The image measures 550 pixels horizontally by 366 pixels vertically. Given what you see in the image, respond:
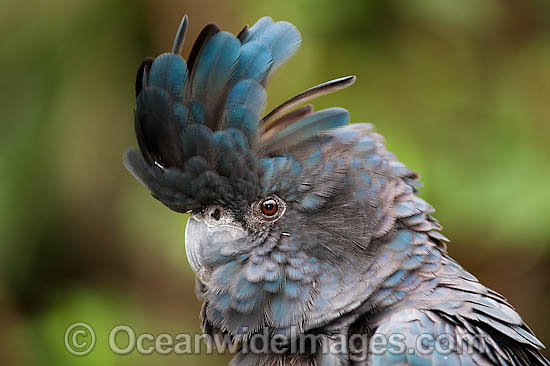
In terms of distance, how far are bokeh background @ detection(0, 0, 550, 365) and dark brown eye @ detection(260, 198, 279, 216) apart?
1.56 m

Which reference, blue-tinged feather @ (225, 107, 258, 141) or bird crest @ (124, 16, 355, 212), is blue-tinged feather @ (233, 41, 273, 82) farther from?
blue-tinged feather @ (225, 107, 258, 141)

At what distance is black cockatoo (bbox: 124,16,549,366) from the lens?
2148 mm

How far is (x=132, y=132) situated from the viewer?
4184 millimetres

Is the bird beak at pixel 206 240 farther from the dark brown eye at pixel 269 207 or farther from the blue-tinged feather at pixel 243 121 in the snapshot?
the blue-tinged feather at pixel 243 121

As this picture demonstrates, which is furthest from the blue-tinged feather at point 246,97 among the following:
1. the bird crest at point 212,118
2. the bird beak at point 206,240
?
the bird beak at point 206,240

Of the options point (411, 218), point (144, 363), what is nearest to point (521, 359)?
point (411, 218)

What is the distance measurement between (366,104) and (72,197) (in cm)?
194

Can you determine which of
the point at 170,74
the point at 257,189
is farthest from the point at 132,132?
the point at 257,189

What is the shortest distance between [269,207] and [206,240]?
0.84ft

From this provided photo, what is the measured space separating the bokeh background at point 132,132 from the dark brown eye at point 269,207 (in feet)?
5.13

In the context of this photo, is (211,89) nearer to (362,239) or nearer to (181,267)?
(362,239)

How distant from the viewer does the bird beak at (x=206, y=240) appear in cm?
225

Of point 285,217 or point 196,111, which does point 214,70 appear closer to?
point 196,111

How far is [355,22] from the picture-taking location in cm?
395
